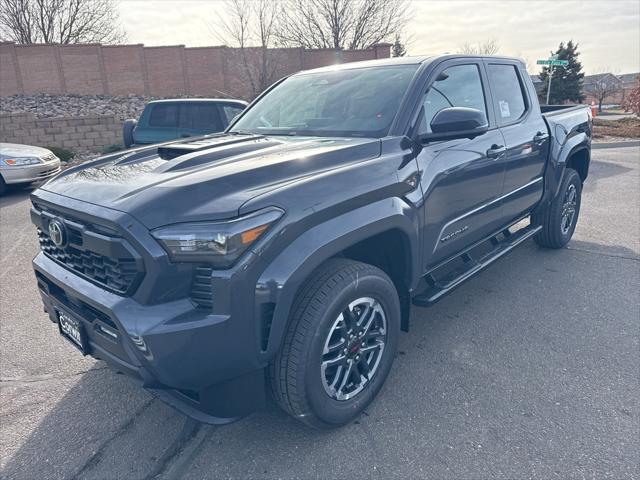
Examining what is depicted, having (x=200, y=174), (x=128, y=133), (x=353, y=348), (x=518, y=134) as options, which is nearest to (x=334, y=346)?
(x=353, y=348)

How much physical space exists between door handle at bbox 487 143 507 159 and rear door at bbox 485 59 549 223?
0.10 m

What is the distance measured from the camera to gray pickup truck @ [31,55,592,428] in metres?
1.87

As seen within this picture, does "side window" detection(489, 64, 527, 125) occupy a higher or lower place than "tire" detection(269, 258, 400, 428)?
higher

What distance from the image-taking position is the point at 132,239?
6.07 feet

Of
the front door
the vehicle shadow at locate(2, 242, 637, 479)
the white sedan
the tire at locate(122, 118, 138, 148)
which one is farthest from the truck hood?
the white sedan

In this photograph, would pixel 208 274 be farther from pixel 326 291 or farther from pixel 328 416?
pixel 328 416

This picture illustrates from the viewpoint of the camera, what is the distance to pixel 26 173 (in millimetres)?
9234

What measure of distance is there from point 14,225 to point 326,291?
22.3ft

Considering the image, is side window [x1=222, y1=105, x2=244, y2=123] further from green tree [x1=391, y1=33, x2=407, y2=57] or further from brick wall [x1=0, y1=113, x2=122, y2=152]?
green tree [x1=391, y1=33, x2=407, y2=57]

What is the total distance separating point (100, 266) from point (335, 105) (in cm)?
188

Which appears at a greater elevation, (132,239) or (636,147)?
(132,239)

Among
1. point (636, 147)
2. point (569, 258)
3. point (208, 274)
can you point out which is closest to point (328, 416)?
point (208, 274)

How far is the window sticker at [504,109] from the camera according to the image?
374cm

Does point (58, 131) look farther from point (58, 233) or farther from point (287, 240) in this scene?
point (287, 240)
